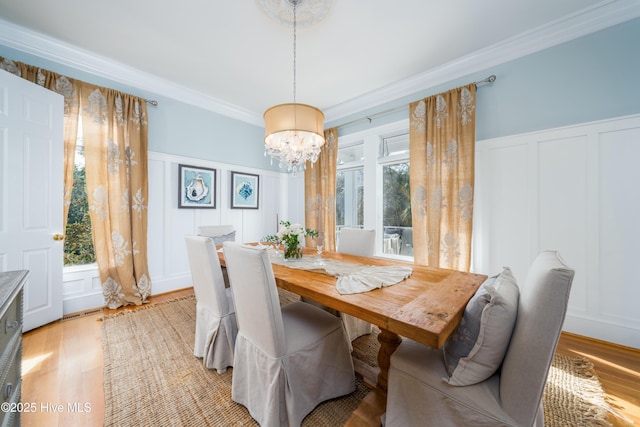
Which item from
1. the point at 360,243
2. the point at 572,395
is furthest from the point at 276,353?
the point at 572,395

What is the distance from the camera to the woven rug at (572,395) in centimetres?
128

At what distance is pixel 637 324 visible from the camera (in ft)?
6.14

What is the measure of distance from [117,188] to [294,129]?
7.69ft

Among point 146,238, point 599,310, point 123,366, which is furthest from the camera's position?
point 146,238

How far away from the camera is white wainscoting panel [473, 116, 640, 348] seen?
1907 millimetres

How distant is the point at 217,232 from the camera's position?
9.74ft

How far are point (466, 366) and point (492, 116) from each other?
262 cm

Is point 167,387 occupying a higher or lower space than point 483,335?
lower

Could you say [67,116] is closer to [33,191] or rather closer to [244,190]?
[33,191]

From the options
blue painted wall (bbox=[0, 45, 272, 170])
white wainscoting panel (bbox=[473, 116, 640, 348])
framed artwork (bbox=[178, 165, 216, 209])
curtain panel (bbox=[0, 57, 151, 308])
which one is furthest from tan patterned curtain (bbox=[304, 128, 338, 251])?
curtain panel (bbox=[0, 57, 151, 308])

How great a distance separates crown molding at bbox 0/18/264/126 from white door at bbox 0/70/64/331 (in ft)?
1.70

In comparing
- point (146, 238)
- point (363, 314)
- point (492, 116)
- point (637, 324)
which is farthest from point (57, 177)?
point (637, 324)

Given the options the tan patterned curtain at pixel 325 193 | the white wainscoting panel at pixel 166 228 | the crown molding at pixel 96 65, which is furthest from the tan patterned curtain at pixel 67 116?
the tan patterned curtain at pixel 325 193

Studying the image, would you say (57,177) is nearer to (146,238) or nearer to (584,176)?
(146,238)
